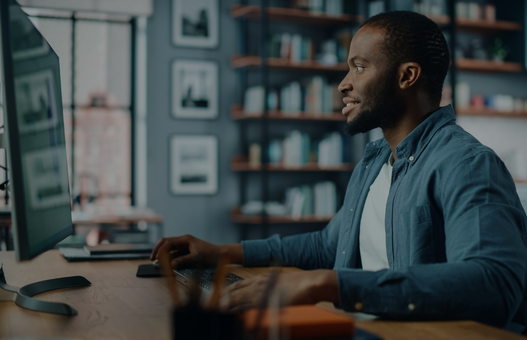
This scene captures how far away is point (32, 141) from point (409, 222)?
0.82 metres

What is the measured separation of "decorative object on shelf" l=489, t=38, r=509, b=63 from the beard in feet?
14.7

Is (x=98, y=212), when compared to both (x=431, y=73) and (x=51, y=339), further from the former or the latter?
(x=51, y=339)

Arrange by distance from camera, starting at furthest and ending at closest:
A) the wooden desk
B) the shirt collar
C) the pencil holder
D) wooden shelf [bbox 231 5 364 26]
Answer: wooden shelf [bbox 231 5 364 26] < the shirt collar < the wooden desk < the pencil holder

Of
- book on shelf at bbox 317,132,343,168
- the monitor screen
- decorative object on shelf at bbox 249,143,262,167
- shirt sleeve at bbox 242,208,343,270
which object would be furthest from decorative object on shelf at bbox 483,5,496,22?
the monitor screen

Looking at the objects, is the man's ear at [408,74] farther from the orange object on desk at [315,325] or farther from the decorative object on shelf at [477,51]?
the decorative object on shelf at [477,51]

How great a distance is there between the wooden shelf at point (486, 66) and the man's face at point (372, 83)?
4.05 metres

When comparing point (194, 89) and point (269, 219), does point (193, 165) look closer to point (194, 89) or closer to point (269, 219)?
point (194, 89)

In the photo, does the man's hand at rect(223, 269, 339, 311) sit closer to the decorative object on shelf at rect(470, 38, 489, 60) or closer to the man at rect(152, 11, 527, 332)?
the man at rect(152, 11, 527, 332)

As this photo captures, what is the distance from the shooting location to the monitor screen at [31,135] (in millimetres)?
829

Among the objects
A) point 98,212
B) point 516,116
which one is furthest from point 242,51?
point 516,116

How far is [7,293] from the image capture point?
1.01 m

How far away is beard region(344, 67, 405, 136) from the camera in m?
1.40

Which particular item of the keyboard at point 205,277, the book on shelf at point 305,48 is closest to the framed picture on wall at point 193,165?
the book on shelf at point 305,48

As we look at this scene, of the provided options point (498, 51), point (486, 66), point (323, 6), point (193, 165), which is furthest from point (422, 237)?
point (498, 51)
